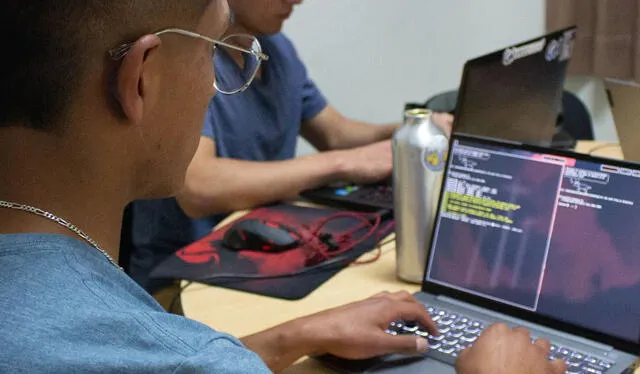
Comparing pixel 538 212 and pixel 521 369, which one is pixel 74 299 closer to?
pixel 521 369

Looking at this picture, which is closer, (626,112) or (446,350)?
(446,350)

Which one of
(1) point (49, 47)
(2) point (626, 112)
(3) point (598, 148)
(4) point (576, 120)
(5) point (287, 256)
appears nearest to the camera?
(1) point (49, 47)

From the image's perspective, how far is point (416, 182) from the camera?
1.23 m

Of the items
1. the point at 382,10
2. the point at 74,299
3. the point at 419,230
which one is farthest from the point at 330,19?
the point at 74,299

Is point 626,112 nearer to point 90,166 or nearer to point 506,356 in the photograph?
point 506,356

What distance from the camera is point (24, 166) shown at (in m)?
0.72

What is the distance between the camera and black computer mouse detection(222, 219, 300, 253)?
141 centimetres

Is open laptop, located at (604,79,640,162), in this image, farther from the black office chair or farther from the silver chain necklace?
the silver chain necklace

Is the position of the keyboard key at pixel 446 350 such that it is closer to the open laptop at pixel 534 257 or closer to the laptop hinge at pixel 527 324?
the open laptop at pixel 534 257

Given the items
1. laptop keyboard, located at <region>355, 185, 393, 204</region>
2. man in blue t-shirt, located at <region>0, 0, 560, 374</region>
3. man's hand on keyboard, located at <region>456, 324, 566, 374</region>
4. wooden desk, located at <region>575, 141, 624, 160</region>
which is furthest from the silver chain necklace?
wooden desk, located at <region>575, 141, 624, 160</region>

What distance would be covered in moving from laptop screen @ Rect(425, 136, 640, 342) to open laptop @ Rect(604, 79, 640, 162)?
0.48 metres

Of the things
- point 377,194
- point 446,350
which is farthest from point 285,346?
point 377,194

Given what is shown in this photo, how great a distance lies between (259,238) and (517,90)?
0.61 metres

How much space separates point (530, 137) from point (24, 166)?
3.96 ft
